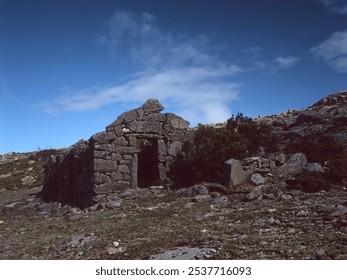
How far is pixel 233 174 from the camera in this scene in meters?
12.9

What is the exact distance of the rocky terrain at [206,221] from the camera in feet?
22.8

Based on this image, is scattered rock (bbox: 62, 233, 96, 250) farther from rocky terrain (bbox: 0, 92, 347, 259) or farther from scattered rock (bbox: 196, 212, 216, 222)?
scattered rock (bbox: 196, 212, 216, 222)

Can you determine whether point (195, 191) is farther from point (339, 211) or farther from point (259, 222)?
point (339, 211)

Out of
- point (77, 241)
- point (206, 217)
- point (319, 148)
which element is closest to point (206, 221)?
point (206, 217)

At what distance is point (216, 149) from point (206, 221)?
5731 mm

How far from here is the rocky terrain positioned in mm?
6957

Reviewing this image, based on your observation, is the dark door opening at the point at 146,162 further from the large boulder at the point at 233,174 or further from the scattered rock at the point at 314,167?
the scattered rock at the point at 314,167

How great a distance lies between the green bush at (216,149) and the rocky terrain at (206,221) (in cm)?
91

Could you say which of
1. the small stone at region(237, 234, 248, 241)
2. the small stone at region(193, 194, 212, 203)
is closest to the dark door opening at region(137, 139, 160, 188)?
the small stone at region(193, 194, 212, 203)

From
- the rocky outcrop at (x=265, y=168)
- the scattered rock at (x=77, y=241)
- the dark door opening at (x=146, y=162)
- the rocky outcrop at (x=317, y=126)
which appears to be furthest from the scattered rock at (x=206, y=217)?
the rocky outcrop at (x=317, y=126)

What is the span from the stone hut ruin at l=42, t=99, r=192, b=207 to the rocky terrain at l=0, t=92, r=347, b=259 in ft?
2.59
